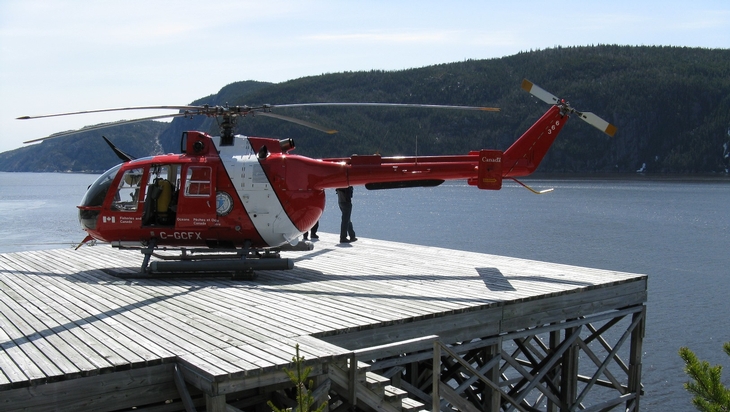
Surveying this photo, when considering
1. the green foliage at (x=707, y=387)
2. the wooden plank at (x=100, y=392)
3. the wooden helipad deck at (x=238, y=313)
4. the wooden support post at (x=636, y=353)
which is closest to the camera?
the green foliage at (x=707, y=387)

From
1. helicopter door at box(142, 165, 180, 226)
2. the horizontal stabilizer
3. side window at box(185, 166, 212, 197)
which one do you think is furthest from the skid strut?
the horizontal stabilizer

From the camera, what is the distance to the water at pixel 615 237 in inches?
854

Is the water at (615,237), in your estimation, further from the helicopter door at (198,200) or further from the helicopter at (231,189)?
the helicopter door at (198,200)

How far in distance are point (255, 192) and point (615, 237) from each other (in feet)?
125

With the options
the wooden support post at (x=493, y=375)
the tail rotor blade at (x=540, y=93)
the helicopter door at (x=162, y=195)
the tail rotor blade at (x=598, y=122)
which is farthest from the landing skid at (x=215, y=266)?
the tail rotor blade at (x=598, y=122)

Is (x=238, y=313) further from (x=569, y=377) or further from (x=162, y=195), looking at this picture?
(x=569, y=377)

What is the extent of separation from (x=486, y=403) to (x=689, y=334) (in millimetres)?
13966

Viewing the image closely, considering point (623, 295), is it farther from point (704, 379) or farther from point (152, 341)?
point (152, 341)

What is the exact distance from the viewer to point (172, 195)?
12586mm

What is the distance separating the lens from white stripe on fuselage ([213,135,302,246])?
40.5 ft

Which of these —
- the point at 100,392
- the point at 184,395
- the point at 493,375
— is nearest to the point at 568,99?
the point at 493,375

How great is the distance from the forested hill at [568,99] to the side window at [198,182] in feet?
375

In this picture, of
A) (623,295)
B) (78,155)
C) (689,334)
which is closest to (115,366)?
(623,295)

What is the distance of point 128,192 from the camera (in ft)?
41.4
